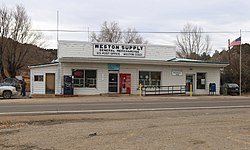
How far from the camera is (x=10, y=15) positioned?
54688 millimetres

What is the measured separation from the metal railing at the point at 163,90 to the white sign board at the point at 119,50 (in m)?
3.88

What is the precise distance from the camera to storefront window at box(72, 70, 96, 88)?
106 ft

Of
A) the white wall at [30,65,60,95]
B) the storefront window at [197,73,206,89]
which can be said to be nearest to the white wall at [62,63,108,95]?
the white wall at [30,65,60,95]

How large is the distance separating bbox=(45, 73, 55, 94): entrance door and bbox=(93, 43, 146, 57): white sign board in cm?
496

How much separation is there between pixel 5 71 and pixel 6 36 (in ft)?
23.9

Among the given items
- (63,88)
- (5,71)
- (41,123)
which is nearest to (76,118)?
(41,123)

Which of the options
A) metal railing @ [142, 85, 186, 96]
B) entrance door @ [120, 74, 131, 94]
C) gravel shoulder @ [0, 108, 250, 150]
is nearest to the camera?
gravel shoulder @ [0, 108, 250, 150]

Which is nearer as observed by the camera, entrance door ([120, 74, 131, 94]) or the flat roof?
the flat roof

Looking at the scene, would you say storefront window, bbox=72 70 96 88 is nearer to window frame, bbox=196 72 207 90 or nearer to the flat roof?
the flat roof

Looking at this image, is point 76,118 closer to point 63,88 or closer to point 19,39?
point 63,88

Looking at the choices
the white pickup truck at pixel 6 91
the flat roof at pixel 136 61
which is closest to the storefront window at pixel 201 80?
the flat roof at pixel 136 61

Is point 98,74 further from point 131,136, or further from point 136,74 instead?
point 131,136

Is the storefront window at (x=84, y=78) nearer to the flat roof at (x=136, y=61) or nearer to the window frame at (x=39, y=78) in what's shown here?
the flat roof at (x=136, y=61)

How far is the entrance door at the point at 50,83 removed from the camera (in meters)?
33.0
